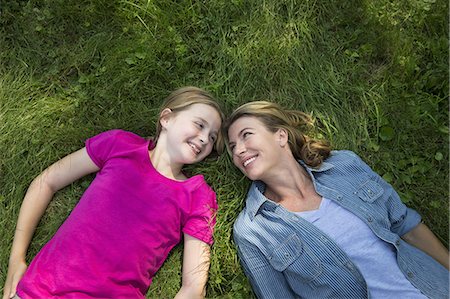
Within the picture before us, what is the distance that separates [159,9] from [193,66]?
1.67ft

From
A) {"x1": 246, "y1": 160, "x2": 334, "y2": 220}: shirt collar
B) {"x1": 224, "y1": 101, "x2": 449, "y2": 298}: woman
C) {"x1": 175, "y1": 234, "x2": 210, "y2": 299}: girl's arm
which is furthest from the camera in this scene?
{"x1": 175, "y1": 234, "x2": 210, "y2": 299}: girl's arm

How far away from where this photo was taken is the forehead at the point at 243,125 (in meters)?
3.40

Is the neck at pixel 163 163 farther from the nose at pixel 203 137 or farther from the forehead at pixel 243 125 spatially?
the forehead at pixel 243 125

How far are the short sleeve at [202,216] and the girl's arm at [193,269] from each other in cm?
5

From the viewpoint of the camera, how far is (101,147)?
3520mm

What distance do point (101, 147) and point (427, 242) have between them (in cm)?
236

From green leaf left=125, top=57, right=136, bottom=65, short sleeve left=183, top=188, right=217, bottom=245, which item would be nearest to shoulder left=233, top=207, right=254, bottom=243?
short sleeve left=183, top=188, right=217, bottom=245

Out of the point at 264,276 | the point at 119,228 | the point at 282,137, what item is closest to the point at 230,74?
the point at 282,137

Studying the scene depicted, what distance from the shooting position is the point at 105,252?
323cm

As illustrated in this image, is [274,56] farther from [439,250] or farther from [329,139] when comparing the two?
[439,250]

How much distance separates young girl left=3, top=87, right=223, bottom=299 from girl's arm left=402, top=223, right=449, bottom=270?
1.39 metres

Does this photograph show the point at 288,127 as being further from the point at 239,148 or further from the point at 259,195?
the point at 259,195

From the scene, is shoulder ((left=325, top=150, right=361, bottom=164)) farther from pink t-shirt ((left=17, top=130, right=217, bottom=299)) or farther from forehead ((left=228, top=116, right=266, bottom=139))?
pink t-shirt ((left=17, top=130, right=217, bottom=299))

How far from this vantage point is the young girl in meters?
3.21
